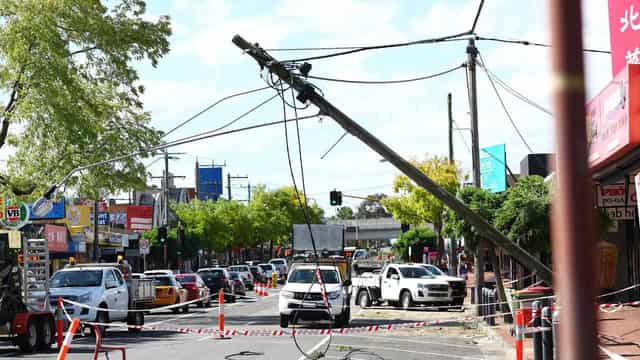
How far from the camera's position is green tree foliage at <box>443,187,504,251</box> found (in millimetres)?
24297

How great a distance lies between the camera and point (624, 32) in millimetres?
16797

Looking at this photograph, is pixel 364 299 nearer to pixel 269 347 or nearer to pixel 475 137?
pixel 475 137

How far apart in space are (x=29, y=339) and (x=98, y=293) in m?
4.91

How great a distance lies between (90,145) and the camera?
110 ft

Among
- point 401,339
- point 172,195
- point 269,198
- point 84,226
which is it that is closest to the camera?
point 401,339

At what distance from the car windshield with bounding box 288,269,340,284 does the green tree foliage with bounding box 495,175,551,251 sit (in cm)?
631

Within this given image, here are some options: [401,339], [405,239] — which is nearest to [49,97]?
[401,339]

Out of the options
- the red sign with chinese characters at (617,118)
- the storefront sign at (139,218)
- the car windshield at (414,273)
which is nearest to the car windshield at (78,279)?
the car windshield at (414,273)

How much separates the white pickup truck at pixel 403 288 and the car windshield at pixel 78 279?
13.3 metres

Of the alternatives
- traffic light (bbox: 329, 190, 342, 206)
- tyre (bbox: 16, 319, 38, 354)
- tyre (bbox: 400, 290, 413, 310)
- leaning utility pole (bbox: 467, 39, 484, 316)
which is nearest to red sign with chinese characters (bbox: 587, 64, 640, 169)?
leaning utility pole (bbox: 467, 39, 484, 316)

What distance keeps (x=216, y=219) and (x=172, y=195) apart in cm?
3818

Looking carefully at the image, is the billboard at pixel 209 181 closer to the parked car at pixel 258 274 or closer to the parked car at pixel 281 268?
the parked car at pixel 281 268

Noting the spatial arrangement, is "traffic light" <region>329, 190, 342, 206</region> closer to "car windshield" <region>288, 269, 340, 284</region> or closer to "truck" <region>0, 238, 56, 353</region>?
"car windshield" <region>288, 269, 340, 284</region>

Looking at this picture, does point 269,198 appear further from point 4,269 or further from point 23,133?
point 4,269
